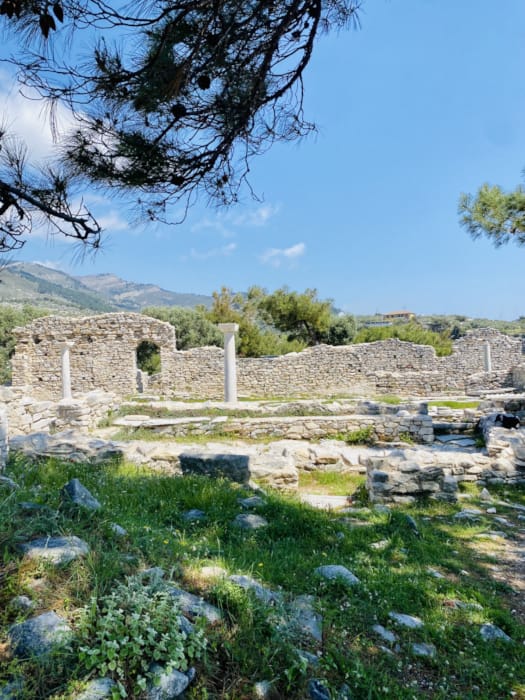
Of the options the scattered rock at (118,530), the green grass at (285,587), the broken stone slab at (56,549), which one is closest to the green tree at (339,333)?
the green grass at (285,587)

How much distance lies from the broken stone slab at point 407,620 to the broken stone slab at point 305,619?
49cm

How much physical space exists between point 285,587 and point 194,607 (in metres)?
0.80

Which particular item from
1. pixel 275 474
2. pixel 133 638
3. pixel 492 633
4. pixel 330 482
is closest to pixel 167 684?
pixel 133 638

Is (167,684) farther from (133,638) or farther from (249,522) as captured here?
(249,522)

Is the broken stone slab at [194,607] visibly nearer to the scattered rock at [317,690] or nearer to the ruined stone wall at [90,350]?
the scattered rock at [317,690]

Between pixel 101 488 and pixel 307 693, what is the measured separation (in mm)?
3081

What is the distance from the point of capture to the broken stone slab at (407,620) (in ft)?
7.75

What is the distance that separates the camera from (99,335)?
64.6ft

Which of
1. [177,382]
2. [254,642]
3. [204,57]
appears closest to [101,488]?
[254,642]

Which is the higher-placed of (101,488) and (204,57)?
(204,57)

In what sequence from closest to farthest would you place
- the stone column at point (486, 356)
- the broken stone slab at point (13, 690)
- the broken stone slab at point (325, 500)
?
the broken stone slab at point (13, 690), the broken stone slab at point (325, 500), the stone column at point (486, 356)

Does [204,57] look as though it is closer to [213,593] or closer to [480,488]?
[213,593]

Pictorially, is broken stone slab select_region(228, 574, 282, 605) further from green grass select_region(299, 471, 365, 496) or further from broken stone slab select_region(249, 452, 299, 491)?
green grass select_region(299, 471, 365, 496)

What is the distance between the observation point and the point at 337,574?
273cm
